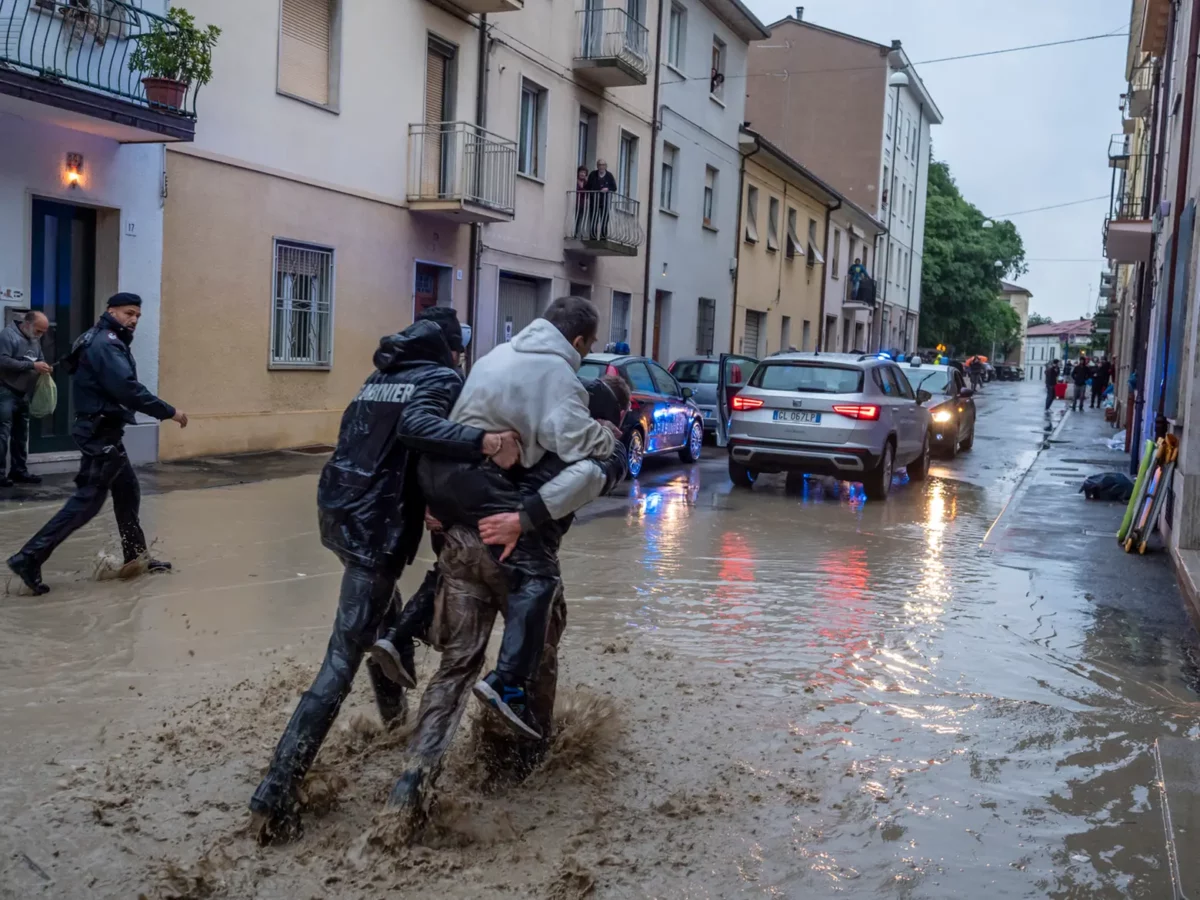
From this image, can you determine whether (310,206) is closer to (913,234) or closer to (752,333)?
(752,333)

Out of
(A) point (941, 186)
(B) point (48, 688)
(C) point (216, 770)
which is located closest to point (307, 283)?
(B) point (48, 688)

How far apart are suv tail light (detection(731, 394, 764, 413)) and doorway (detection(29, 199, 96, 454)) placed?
7055mm

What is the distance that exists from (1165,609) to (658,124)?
1932cm

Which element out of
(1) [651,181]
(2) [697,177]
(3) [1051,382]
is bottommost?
(3) [1051,382]

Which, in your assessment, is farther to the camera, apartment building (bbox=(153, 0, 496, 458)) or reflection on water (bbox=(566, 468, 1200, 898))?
apartment building (bbox=(153, 0, 496, 458))

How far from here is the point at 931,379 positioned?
19891 mm

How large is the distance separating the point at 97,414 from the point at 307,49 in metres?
9.61

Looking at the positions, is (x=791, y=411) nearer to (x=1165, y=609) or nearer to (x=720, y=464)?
(x=720, y=464)

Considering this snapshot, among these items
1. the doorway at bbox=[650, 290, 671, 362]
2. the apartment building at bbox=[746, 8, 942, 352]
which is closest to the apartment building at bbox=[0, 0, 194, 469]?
the doorway at bbox=[650, 290, 671, 362]

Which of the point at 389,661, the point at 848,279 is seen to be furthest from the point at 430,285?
the point at 848,279

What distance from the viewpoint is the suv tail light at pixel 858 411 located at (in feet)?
42.1

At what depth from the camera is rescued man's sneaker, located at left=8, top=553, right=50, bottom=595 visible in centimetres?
675

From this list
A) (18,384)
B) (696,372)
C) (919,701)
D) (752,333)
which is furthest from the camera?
(752,333)

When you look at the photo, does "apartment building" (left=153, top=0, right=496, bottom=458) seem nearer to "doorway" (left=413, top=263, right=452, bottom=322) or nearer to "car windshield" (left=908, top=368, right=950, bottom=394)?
"doorway" (left=413, top=263, right=452, bottom=322)
